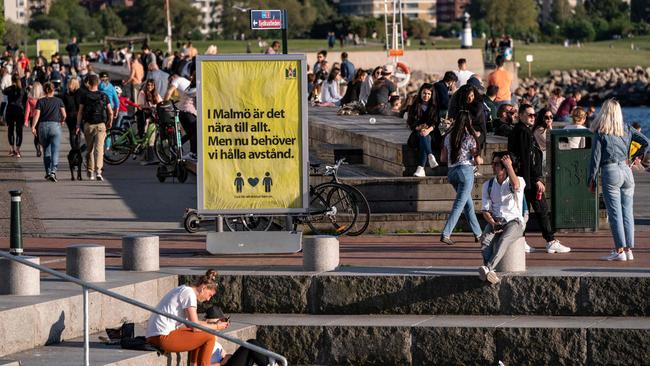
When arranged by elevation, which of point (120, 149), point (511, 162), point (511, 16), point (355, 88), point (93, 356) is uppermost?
point (511, 16)

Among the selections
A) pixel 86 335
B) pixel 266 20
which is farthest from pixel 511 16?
pixel 86 335

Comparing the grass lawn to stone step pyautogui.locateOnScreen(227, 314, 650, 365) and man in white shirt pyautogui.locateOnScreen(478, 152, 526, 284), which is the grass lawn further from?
stone step pyautogui.locateOnScreen(227, 314, 650, 365)

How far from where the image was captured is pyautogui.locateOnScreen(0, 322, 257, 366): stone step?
501 inches

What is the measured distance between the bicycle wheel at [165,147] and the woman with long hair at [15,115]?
532 cm

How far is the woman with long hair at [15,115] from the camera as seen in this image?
31.6m

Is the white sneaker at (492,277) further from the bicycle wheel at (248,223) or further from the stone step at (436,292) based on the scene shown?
the bicycle wheel at (248,223)

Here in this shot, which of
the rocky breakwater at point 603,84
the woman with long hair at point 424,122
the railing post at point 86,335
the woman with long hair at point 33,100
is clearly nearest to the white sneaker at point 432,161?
the woman with long hair at point 424,122

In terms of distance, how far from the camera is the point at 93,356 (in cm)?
1296

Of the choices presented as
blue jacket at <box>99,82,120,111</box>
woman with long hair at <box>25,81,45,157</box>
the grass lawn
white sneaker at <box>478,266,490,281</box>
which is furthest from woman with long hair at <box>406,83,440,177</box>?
the grass lawn

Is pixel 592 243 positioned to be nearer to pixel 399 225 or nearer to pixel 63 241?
pixel 399 225

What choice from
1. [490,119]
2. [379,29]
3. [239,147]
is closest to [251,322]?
[239,147]

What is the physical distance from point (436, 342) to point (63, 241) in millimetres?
5812

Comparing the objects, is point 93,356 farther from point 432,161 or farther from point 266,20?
point 432,161

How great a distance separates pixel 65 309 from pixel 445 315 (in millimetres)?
3536
